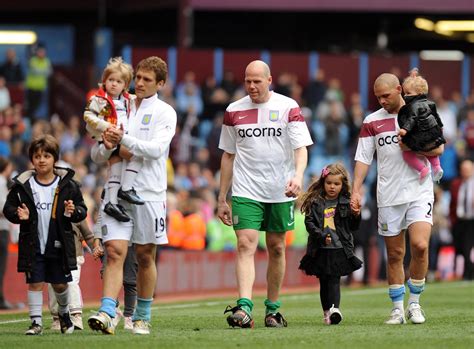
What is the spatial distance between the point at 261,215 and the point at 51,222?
6.43 feet

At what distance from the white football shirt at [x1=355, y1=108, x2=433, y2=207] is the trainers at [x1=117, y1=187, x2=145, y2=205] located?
2575 mm

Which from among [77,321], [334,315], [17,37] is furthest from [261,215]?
[17,37]

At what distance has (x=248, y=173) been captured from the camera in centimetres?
1331

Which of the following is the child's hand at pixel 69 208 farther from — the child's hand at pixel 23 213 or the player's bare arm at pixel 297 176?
the player's bare arm at pixel 297 176

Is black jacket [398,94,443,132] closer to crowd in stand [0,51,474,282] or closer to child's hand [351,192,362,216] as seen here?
child's hand [351,192,362,216]

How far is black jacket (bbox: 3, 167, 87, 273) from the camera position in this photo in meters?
12.5

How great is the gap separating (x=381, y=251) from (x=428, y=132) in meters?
14.3

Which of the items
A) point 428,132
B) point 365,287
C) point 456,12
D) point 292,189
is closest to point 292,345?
point 292,189

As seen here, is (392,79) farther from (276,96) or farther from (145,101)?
(145,101)

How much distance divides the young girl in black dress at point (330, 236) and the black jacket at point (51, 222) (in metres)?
2.38

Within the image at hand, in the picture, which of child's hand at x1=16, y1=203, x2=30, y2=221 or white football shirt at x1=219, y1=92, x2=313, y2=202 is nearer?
child's hand at x1=16, y1=203, x2=30, y2=221

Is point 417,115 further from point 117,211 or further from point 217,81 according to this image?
point 217,81

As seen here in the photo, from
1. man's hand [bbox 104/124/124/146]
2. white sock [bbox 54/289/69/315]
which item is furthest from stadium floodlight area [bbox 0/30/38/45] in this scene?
man's hand [bbox 104/124/124/146]

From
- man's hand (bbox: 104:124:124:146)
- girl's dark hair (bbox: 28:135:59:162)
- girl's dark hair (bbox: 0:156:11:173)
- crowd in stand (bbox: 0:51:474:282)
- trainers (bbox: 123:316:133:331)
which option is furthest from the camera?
crowd in stand (bbox: 0:51:474:282)
